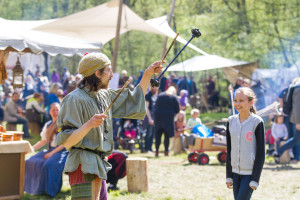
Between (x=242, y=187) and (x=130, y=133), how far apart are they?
7.72 m

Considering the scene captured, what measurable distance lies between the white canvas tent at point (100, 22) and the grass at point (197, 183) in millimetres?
3394

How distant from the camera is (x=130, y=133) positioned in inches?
470

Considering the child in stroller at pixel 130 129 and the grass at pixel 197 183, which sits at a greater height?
the child in stroller at pixel 130 129

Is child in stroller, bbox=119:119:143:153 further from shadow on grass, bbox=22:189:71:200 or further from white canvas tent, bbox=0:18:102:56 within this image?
shadow on grass, bbox=22:189:71:200

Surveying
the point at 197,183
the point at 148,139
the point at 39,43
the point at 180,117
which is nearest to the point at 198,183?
the point at 197,183

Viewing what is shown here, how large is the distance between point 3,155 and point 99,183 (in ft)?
11.3

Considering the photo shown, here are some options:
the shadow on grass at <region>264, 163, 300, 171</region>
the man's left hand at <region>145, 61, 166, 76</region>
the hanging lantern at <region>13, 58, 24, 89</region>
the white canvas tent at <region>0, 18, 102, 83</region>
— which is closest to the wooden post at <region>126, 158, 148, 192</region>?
the white canvas tent at <region>0, 18, 102, 83</region>

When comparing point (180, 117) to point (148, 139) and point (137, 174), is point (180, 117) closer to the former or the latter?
point (148, 139)

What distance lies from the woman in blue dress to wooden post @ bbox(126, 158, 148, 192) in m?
0.95

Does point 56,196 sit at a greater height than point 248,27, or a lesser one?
lesser

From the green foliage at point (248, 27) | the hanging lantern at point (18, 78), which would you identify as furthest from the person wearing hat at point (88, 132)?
the green foliage at point (248, 27)

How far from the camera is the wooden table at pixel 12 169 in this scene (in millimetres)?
6742

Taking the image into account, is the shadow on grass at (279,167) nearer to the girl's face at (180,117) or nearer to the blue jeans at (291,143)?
the blue jeans at (291,143)

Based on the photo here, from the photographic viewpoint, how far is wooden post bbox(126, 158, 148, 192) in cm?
721
